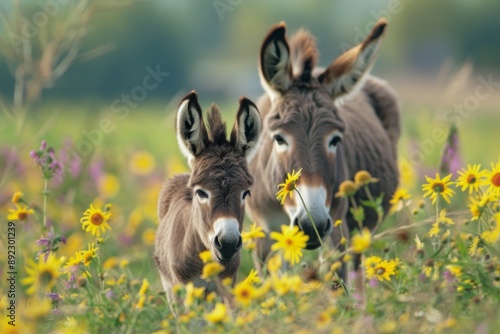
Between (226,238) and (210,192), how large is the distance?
409 mm

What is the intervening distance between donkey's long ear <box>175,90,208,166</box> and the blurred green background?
133 centimetres

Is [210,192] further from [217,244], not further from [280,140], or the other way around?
[280,140]

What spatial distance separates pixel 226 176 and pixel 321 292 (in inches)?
48.0

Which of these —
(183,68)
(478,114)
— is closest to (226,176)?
(478,114)

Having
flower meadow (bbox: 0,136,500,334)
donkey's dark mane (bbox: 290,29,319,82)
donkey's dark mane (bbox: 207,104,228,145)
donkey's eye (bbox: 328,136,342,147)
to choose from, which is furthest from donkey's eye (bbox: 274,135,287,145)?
flower meadow (bbox: 0,136,500,334)

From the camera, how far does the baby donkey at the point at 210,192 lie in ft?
16.1

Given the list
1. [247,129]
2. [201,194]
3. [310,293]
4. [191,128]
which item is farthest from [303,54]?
[310,293]

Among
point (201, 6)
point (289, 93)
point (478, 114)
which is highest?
point (201, 6)

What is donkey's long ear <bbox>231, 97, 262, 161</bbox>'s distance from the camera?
5.30 m

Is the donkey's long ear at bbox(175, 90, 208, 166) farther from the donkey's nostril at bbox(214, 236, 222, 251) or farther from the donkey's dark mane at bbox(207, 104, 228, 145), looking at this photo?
the donkey's nostril at bbox(214, 236, 222, 251)

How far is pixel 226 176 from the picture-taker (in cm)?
506

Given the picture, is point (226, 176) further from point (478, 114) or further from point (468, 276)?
point (478, 114)

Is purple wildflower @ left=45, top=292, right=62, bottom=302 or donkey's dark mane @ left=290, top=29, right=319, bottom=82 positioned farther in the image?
donkey's dark mane @ left=290, top=29, right=319, bottom=82

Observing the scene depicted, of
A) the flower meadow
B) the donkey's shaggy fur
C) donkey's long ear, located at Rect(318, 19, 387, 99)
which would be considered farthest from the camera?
donkey's long ear, located at Rect(318, 19, 387, 99)
